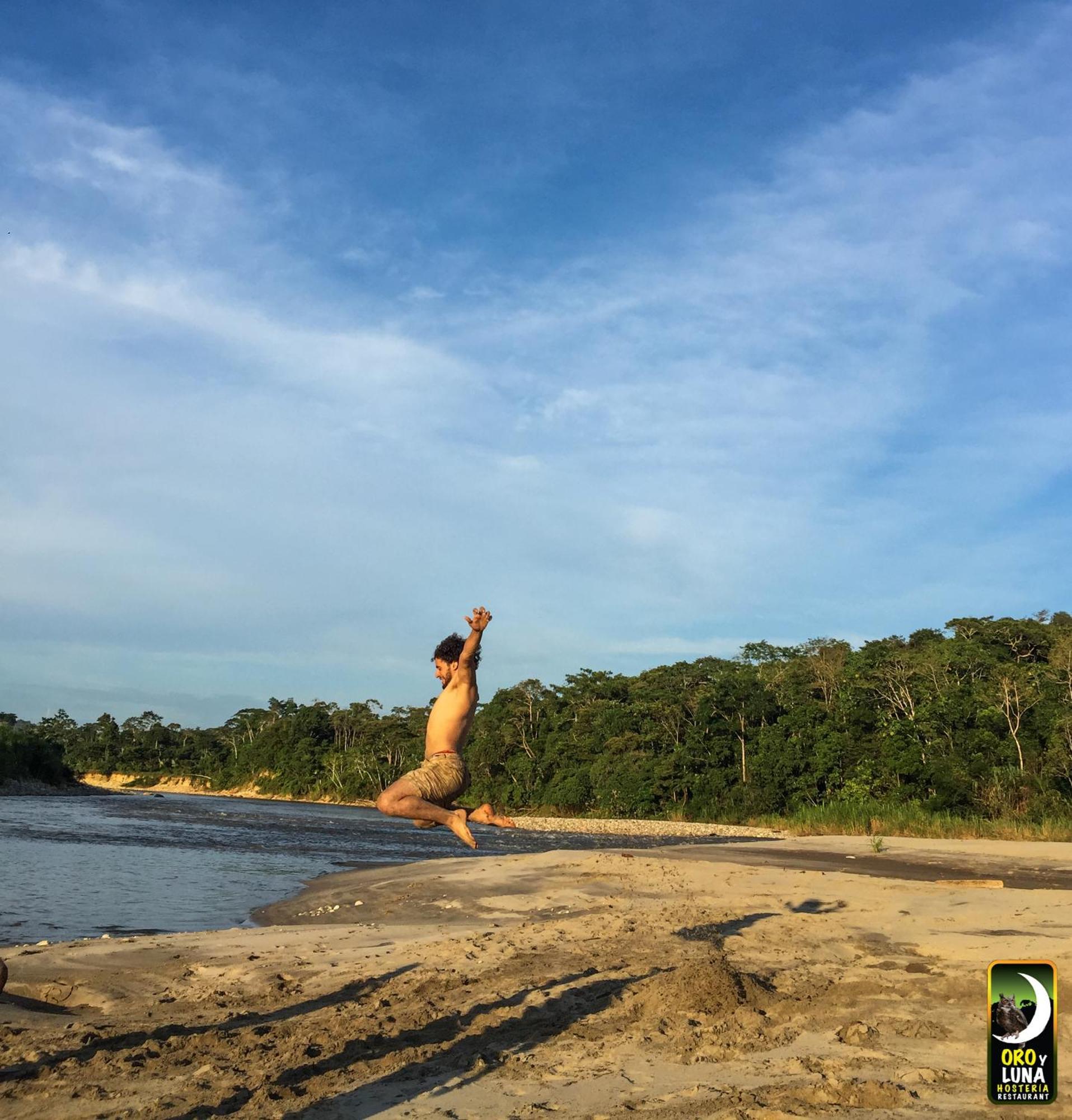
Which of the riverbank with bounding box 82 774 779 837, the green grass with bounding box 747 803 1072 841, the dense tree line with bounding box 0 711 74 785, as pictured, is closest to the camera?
the green grass with bounding box 747 803 1072 841

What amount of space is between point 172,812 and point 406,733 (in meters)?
36.1

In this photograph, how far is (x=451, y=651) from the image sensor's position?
7.65 m

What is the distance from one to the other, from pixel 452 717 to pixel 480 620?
86cm

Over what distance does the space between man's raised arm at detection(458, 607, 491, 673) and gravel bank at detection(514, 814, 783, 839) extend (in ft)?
121

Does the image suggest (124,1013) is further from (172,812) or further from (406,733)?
(406,733)

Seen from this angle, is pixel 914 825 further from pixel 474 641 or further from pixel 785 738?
pixel 474 641

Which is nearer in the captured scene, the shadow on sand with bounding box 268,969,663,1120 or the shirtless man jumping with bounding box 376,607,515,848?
the shadow on sand with bounding box 268,969,663,1120

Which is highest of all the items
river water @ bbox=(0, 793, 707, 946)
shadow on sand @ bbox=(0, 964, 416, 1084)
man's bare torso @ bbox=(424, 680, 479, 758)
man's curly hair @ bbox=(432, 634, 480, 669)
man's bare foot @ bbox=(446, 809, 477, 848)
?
man's curly hair @ bbox=(432, 634, 480, 669)

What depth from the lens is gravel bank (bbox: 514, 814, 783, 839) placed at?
4572 cm

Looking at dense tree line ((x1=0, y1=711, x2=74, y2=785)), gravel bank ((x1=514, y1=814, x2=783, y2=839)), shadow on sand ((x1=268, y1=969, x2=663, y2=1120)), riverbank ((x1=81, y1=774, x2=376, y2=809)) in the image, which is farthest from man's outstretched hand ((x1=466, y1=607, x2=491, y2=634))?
dense tree line ((x1=0, y1=711, x2=74, y2=785))

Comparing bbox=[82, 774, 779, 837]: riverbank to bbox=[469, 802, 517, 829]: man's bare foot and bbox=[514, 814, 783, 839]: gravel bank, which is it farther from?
bbox=[469, 802, 517, 829]: man's bare foot

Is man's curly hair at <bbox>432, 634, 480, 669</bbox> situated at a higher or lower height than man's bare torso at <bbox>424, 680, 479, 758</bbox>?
higher

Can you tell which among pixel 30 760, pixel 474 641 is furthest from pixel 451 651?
pixel 30 760

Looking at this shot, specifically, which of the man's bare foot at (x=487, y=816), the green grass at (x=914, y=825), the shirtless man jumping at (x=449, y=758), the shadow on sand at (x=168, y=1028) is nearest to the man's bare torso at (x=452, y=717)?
the shirtless man jumping at (x=449, y=758)
